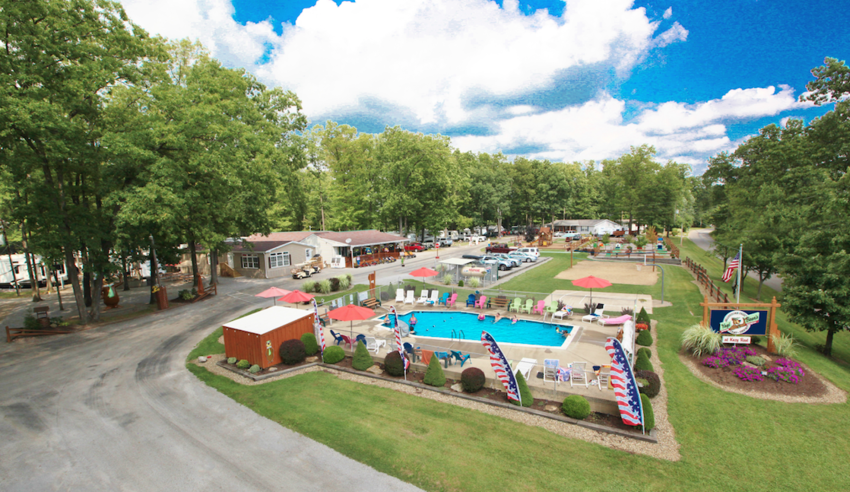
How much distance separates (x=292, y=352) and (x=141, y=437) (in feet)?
16.1

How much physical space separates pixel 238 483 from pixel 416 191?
4640 cm

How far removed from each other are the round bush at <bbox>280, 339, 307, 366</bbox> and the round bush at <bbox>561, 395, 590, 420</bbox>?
Result: 364 inches

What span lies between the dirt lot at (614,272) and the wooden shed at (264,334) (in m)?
22.3

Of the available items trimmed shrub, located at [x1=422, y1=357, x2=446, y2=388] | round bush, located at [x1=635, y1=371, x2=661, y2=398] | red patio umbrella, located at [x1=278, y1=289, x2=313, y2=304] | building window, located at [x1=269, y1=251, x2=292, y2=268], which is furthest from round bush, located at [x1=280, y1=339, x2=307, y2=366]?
building window, located at [x1=269, y1=251, x2=292, y2=268]

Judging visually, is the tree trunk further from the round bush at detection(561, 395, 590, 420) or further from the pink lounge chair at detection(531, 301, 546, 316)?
the round bush at detection(561, 395, 590, 420)

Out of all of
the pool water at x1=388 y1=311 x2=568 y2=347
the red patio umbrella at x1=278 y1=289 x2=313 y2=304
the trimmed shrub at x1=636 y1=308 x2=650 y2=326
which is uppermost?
the red patio umbrella at x1=278 y1=289 x2=313 y2=304

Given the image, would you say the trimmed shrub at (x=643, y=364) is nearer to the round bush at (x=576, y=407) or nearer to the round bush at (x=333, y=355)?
the round bush at (x=576, y=407)

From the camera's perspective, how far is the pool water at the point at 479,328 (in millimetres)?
15950

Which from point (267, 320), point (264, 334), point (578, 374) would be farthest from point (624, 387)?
point (267, 320)

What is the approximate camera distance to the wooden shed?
13.2 meters

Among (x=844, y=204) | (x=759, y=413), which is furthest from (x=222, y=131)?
(x=844, y=204)

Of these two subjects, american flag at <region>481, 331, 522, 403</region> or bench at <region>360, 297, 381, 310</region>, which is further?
bench at <region>360, 297, 381, 310</region>

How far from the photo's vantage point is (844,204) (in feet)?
51.6

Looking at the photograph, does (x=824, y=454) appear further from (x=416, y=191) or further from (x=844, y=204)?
(x=416, y=191)
